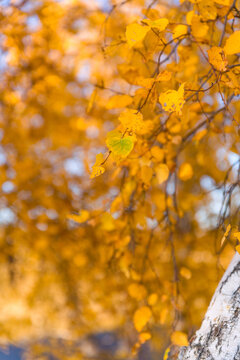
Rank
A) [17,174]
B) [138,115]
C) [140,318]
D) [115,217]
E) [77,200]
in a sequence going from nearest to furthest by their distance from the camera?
[138,115] → [140,318] → [115,217] → [17,174] → [77,200]

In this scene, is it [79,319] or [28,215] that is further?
[79,319]

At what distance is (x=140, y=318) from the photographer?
1177mm

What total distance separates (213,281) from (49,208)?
5.20 ft

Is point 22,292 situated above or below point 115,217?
above

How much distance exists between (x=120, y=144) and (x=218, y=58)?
0.92ft

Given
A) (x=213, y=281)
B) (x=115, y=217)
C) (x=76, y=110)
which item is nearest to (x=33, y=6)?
(x=76, y=110)

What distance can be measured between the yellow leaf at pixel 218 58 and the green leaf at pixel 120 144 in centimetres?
24

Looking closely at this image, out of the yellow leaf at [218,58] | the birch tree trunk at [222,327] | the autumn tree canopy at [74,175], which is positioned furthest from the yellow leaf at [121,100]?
the autumn tree canopy at [74,175]

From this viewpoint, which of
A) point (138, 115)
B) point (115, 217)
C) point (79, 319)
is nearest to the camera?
point (138, 115)

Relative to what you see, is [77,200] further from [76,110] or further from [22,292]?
[22,292]

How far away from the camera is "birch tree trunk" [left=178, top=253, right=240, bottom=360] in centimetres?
83

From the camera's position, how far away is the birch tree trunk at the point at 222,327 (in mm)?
825

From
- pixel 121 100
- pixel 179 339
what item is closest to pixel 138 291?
pixel 179 339

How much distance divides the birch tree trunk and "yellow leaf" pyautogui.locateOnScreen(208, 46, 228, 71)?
0.49 metres
